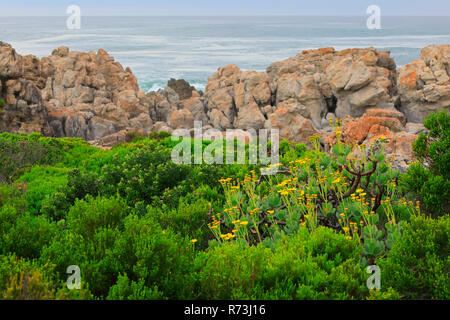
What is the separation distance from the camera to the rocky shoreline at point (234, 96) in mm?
34844

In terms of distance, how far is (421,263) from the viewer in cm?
417

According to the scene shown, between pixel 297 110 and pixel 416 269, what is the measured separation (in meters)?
32.9

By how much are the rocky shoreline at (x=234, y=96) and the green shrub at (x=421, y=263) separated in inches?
984

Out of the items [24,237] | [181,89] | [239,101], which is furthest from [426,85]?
[24,237]

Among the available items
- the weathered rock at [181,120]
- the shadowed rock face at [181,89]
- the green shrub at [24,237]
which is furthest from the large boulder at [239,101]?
the green shrub at [24,237]

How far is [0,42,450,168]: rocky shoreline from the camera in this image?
34.8 metres

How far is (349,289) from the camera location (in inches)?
154

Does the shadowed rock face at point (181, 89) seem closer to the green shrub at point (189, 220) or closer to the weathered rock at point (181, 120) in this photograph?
the weathered rock at point (181, 120)

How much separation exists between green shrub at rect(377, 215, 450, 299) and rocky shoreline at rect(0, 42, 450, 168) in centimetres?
2499

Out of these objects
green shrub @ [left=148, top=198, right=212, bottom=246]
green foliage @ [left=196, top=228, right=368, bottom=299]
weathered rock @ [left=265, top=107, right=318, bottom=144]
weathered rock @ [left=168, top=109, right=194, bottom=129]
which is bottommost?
weathered rock @ [left=168, top=109, right=194, bottom=129]

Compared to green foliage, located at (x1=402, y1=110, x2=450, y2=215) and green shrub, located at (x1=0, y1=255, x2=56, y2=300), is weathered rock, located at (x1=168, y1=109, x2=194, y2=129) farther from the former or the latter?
green shrub, located at (x1=0, y1=255, x2=56, y2=300)

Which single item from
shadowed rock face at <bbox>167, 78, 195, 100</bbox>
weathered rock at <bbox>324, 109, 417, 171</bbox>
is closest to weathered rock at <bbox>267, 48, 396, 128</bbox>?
shadowed rock face at <bbox>167, 78, 195, 100</bbox>

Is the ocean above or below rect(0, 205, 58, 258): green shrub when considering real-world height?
above

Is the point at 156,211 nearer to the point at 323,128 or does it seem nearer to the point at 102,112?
the point at 323,128
